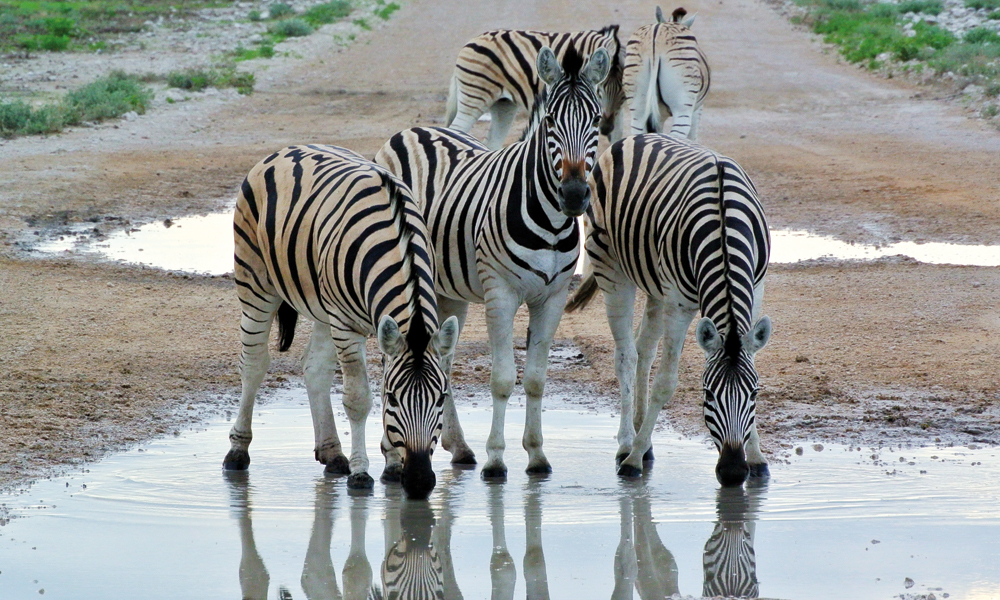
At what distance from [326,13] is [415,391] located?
32.7 m

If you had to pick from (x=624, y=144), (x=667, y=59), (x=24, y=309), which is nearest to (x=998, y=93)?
(x=667, y=59)

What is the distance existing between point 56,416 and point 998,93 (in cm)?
1734

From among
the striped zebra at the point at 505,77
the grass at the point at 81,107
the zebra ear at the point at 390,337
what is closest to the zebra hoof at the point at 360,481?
the zebra ear at the point at 390,337

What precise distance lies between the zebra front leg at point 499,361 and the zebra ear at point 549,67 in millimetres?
1098

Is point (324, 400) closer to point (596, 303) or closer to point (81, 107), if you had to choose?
point (596, 303)

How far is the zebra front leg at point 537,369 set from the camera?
6.48m

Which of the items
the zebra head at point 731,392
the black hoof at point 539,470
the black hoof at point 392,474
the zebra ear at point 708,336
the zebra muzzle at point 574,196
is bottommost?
the black hoof at point 539,470

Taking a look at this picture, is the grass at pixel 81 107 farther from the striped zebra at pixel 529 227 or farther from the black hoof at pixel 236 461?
the striped zebra at pixel 529 227

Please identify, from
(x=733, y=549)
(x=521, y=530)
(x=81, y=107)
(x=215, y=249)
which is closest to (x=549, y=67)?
(x=521, y=530)

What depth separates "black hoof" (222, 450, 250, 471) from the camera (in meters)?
6.55

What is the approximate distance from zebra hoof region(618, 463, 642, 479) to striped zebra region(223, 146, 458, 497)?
1.22 metres

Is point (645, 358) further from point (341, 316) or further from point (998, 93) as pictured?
point (998, 93)

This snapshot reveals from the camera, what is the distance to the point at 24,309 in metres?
9.62

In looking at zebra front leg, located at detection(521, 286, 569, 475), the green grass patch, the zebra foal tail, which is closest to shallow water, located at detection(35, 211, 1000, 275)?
the zebra foal tail
